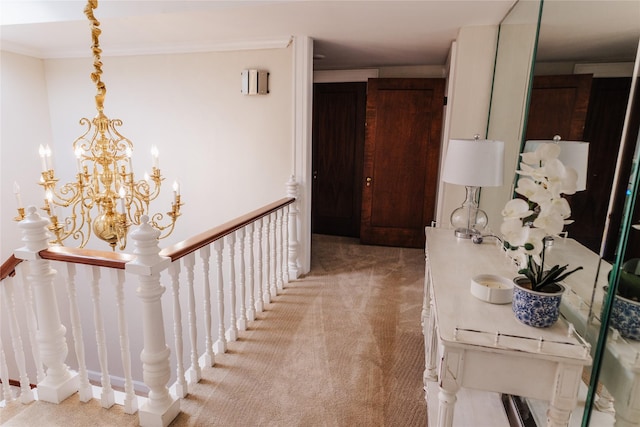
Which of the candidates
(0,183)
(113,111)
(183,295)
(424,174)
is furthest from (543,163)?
(0,183)

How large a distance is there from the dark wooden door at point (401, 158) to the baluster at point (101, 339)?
3285 mm

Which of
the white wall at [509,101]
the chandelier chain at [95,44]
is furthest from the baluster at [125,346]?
the white wall at [509,101]

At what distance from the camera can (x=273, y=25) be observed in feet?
9.45

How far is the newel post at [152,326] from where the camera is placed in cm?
149

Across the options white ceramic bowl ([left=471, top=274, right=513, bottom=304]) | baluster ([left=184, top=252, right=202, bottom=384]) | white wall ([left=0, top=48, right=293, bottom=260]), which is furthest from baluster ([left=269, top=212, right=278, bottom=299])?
white ceramic bowl ([left=471, top=274, right=513, bottom=304])

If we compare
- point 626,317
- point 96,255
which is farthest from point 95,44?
point 626,317

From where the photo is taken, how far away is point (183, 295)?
3762mm

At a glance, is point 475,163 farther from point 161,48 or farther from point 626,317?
point 161,48

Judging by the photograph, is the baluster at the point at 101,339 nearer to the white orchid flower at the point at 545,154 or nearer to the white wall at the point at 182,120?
the white orchid flower at the point at 545,154

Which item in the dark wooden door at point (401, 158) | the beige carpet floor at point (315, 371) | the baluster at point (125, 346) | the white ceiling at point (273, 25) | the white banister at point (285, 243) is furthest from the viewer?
the dark wooden door at point (401, 158)

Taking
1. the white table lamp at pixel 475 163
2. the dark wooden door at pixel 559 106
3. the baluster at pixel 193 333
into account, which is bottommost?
the baluster at pixel 193 333

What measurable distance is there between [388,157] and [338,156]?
80 cm

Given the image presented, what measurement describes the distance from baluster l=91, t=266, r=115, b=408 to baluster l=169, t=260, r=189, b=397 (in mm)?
311

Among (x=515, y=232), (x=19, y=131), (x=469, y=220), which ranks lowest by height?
(x=469, y=220)
